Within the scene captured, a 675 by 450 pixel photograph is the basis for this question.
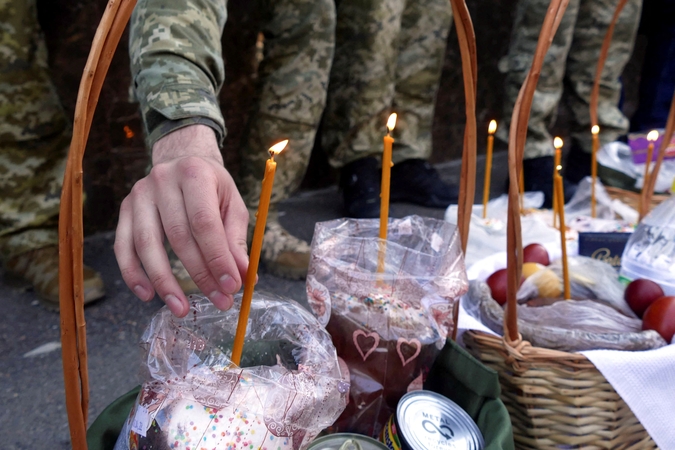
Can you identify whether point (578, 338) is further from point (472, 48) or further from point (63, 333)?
point (63, 333)

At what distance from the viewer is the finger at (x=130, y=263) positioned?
461 mm

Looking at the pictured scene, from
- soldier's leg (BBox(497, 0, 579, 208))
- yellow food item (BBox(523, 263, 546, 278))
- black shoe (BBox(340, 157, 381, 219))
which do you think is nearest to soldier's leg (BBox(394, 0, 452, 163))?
black shoe (BBox(340, 157, 381, 219))

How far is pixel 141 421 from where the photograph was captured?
0.49 m

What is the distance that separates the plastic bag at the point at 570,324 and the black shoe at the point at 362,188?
1.00 metres

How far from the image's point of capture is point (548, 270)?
92cm

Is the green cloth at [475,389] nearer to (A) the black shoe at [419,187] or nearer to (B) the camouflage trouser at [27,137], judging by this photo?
(B) the camouflage trouser at [27,137]

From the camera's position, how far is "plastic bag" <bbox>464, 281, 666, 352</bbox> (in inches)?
27.8

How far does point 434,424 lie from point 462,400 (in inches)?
3.6

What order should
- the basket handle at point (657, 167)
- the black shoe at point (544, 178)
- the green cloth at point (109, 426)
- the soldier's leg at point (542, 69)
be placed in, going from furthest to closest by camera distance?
1. the black shoe at point (544, 178)
2. the soldier's leg at point (542, 69)
3. the basket handle at point (657, 167)
4. the green cloth at point (109, 426)

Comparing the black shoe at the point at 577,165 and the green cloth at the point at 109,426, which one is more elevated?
the green cloth at the point at 109,426

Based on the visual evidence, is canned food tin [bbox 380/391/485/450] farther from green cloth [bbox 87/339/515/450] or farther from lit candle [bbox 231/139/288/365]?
lit candle [bbox 231/139/288/365]

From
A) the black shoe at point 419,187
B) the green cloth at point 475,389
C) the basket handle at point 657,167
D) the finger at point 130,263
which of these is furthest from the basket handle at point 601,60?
the finger at point 130,263

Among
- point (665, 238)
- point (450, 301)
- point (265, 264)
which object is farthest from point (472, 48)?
point (265, 264)

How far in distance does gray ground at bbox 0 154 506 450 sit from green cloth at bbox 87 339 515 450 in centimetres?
40
